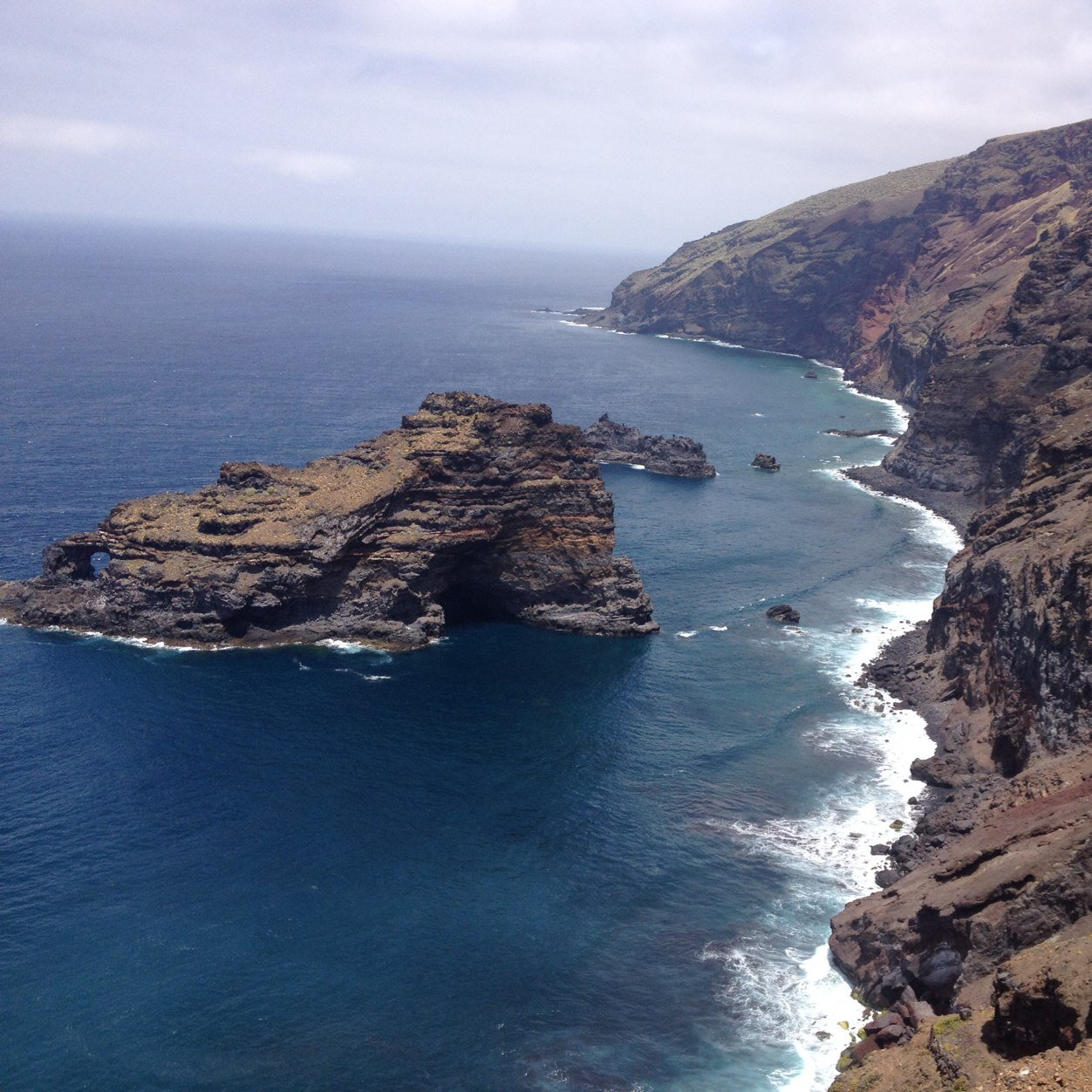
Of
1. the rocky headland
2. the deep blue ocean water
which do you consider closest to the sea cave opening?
the deep blue ocean water

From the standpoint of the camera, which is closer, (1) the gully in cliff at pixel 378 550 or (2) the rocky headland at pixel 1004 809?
(2) the rocky headland at pixel 1004 809

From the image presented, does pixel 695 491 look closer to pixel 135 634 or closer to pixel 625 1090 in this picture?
pixel 135 634

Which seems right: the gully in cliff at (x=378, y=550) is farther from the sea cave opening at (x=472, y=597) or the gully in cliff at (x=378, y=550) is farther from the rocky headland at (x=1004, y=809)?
the rocky headland at (x=1004, y=809)

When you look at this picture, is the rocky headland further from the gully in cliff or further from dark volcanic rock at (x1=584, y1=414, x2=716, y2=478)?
dark volcanic rock at (x1=584, y1=414, x2=716, y2=478)

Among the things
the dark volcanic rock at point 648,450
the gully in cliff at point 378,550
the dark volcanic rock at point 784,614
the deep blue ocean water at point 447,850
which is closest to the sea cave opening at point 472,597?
the gully in cliff at point 378,550

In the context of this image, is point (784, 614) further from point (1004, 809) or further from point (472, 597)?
point (1004, 809)

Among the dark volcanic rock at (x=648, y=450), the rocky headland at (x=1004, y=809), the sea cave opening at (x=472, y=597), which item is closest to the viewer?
the rocky headland at (x=1004, y=809)

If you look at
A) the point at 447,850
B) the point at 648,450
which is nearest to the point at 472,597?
the point at 447,850
